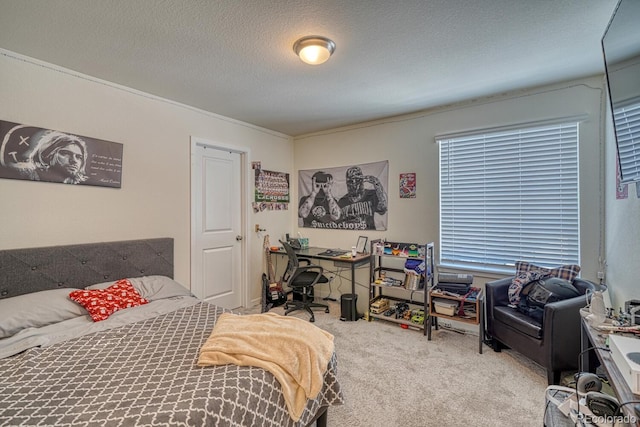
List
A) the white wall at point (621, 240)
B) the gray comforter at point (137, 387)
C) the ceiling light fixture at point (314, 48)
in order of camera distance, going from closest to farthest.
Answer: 1. the gray comforter at point (137, 387)
2. the white wall at point (621, 240)
3. the ceiling light fixture at point (314, 48)

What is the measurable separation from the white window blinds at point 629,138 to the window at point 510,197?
130cm

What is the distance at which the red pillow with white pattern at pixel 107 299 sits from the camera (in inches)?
81.4

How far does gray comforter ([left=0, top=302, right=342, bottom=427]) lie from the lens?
1102 mm

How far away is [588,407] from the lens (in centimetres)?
128

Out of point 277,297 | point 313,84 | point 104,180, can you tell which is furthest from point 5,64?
point 277,297

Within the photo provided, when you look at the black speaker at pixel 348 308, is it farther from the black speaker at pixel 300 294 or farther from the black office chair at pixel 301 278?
the black speaker at pixel 300 294

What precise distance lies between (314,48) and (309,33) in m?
0.10

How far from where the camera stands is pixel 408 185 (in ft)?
11.9

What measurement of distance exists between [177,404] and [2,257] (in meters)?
1.99

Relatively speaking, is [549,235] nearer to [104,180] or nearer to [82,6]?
[82,6]

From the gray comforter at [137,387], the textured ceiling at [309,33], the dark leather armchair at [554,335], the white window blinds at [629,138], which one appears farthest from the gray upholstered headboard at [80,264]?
the white window blinds at [629,138]

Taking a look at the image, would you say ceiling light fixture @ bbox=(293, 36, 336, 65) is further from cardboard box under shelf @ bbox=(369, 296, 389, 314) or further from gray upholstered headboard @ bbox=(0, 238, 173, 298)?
cardboard box under shelf @ bbox=(369, 296, 389, 314)

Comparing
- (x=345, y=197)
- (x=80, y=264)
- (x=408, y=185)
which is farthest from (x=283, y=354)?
(x=345, y=197)

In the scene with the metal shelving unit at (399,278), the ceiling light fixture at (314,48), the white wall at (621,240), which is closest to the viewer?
the white wall at (621,240)
